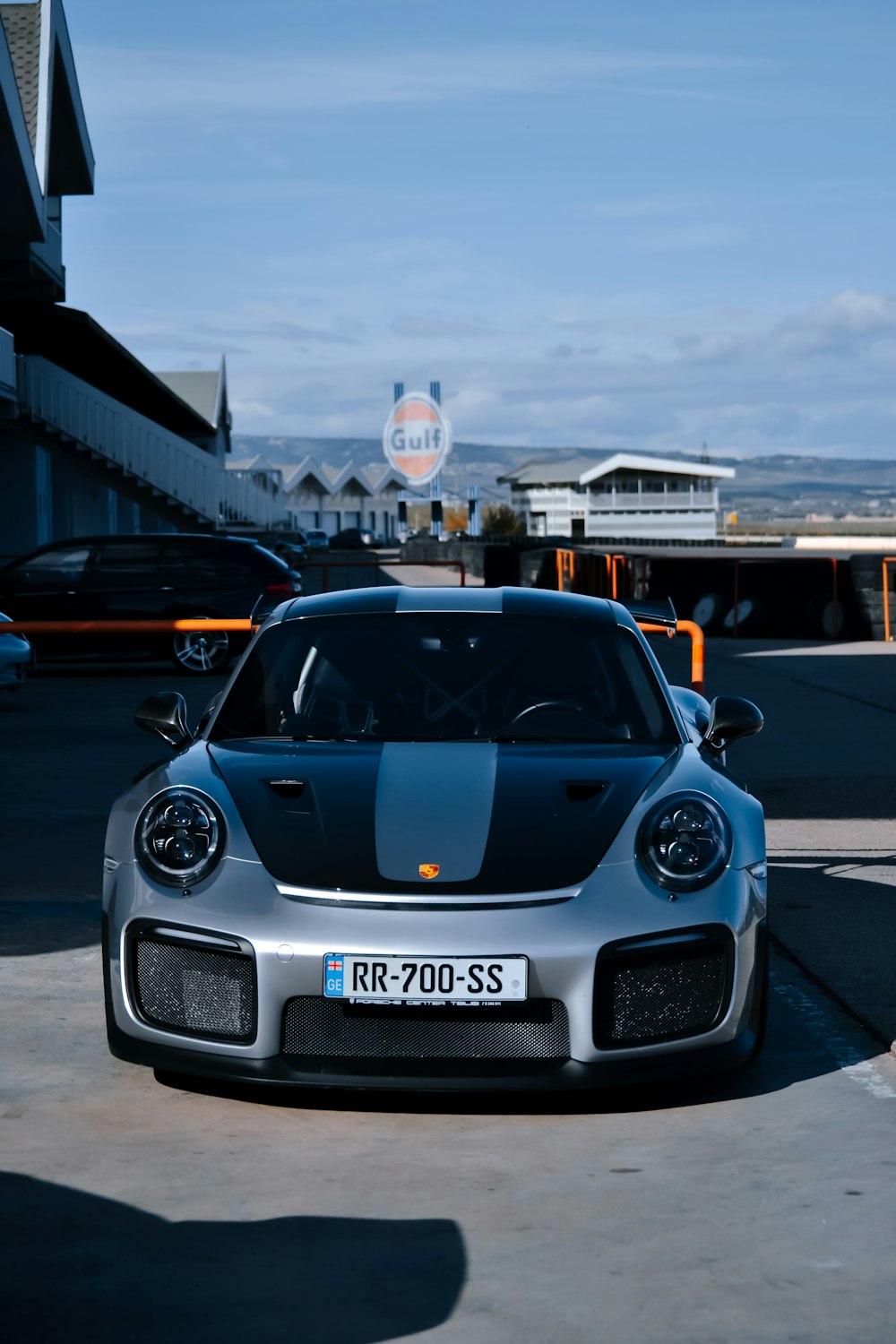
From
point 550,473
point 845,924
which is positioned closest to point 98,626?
point 845,924

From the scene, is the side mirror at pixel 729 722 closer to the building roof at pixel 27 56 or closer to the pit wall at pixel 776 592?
the pit wall at pixel 776 592

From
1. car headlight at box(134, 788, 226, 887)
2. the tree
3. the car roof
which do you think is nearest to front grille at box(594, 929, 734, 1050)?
car headlight at box(134, 788, 226, 887)

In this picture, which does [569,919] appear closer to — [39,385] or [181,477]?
[39,385]

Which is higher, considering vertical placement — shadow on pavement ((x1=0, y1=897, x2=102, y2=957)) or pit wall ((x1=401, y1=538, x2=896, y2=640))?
pit wall ((x1=401, y1=538, x2=896, y2=640))

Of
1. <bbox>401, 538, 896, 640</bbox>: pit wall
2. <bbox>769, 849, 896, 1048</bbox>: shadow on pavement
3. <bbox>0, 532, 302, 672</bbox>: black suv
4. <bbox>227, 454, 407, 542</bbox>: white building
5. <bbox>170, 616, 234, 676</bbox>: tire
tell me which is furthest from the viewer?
<bbox>227, 454, 407, 542</bbox>: white building

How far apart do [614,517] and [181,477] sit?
136 meters

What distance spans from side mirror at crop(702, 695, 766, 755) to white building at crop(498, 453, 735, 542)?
15640cm

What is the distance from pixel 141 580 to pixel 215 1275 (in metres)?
16.9

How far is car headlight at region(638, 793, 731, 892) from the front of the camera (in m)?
4.48

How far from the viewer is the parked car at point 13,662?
14523mm

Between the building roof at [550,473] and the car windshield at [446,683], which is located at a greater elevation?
the building roof at [550,473]

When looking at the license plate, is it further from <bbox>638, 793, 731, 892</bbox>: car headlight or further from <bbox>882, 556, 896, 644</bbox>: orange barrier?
<bbox>882, 556, 896, 644</bbox>: orange barrier

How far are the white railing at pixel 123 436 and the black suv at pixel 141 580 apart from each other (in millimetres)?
9751

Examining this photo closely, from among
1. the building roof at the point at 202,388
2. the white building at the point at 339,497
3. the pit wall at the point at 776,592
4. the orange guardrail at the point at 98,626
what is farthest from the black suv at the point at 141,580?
the white building at the point at 339,497
